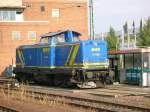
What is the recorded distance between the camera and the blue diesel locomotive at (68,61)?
2742 cm

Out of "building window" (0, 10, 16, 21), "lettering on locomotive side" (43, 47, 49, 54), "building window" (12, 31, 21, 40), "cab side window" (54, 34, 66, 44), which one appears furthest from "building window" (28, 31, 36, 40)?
"cab side window" (54, 34, 66, 44)

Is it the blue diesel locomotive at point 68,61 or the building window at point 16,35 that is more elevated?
the building window at point 16,35

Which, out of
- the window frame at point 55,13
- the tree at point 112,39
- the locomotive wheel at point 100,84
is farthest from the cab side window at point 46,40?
the window frame at point 55,13

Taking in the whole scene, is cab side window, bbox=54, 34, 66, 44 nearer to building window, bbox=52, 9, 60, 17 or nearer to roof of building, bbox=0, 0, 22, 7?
roof of building, bbox=0, 0, 22, 7

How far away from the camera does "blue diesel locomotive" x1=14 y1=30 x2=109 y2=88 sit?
27.4 metres

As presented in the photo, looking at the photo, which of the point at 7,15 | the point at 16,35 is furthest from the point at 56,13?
the point at 16,35

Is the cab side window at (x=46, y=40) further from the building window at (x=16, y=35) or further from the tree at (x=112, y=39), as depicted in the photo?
the tree at (x=112, y=39)

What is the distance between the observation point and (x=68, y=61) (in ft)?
93.8

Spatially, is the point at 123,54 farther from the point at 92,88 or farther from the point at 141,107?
the point at 141,107

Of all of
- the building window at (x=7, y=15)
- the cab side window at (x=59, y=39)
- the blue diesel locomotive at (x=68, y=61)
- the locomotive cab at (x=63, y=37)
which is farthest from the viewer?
the building window at (x=7, y=15)

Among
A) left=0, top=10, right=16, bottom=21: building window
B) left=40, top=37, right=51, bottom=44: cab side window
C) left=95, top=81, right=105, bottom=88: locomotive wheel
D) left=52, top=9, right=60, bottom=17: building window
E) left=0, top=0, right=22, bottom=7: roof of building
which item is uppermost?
left=0, top=0, right=22, bottom=7: roof of building

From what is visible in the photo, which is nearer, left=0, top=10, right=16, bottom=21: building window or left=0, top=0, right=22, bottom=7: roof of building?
left=0, top=10, right=16, bottom=21: building window

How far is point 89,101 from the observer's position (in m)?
18.8

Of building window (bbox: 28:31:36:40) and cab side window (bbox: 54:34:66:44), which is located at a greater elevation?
building window (bbox: 28:31:36:40)
